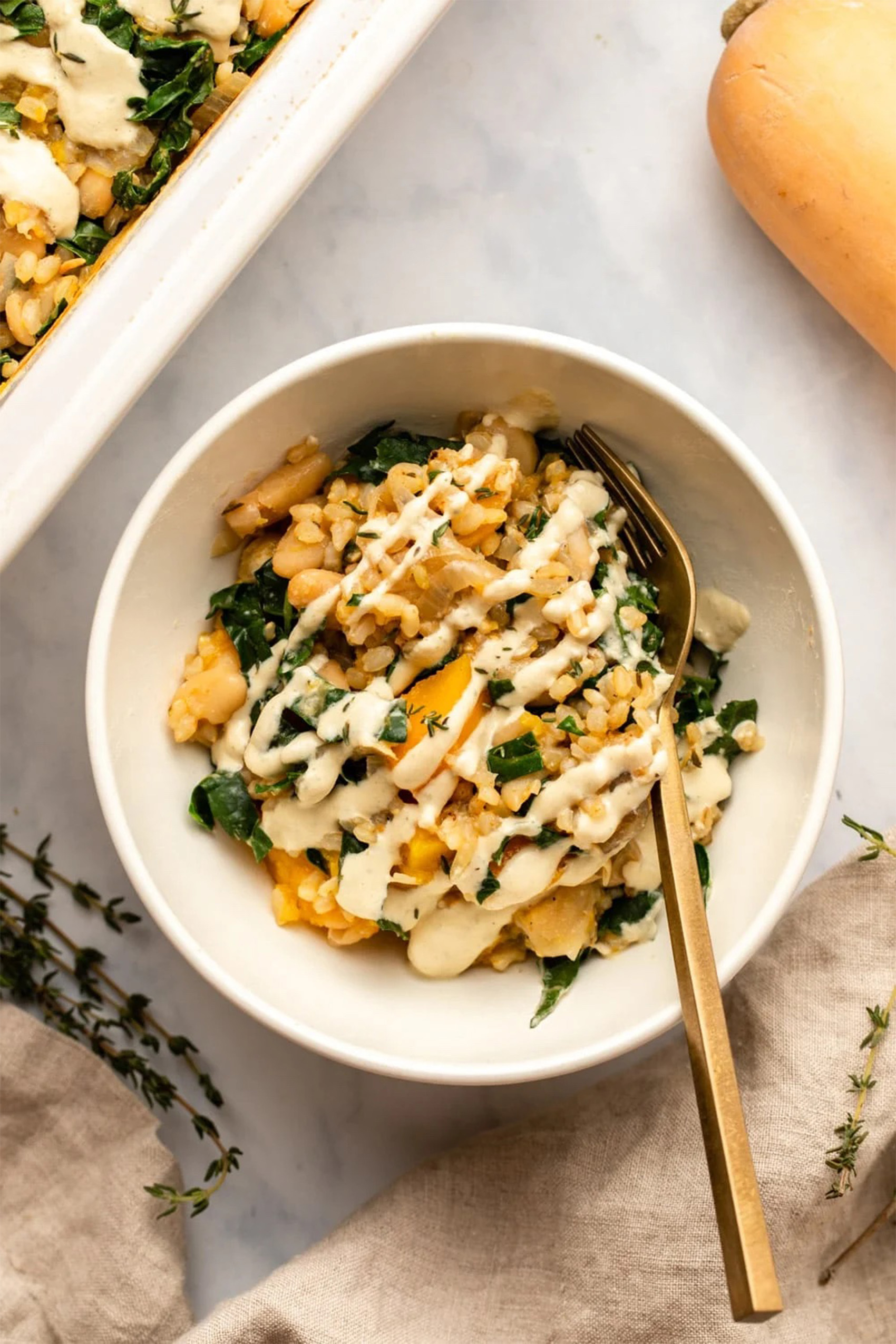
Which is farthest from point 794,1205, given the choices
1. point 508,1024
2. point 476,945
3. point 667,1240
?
point 476,945

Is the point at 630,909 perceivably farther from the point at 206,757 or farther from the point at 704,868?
the point at 206,757

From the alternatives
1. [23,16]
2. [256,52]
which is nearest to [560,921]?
[256,52]

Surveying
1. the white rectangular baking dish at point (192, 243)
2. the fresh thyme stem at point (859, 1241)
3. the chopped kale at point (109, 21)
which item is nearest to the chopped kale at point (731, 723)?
the fresh thyme stem at point (859, 1241)

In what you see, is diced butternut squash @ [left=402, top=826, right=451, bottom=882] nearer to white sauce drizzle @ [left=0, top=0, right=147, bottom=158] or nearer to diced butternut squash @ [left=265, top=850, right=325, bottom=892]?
diced butternut squash @ [left=265, top=850, right=325, bottom=892]

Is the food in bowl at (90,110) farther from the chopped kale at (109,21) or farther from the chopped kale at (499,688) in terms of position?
the chopped kale at (499,688)

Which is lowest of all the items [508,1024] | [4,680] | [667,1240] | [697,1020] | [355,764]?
[4,680]

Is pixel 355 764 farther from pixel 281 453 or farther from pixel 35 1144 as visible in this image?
pixel 35 1144
